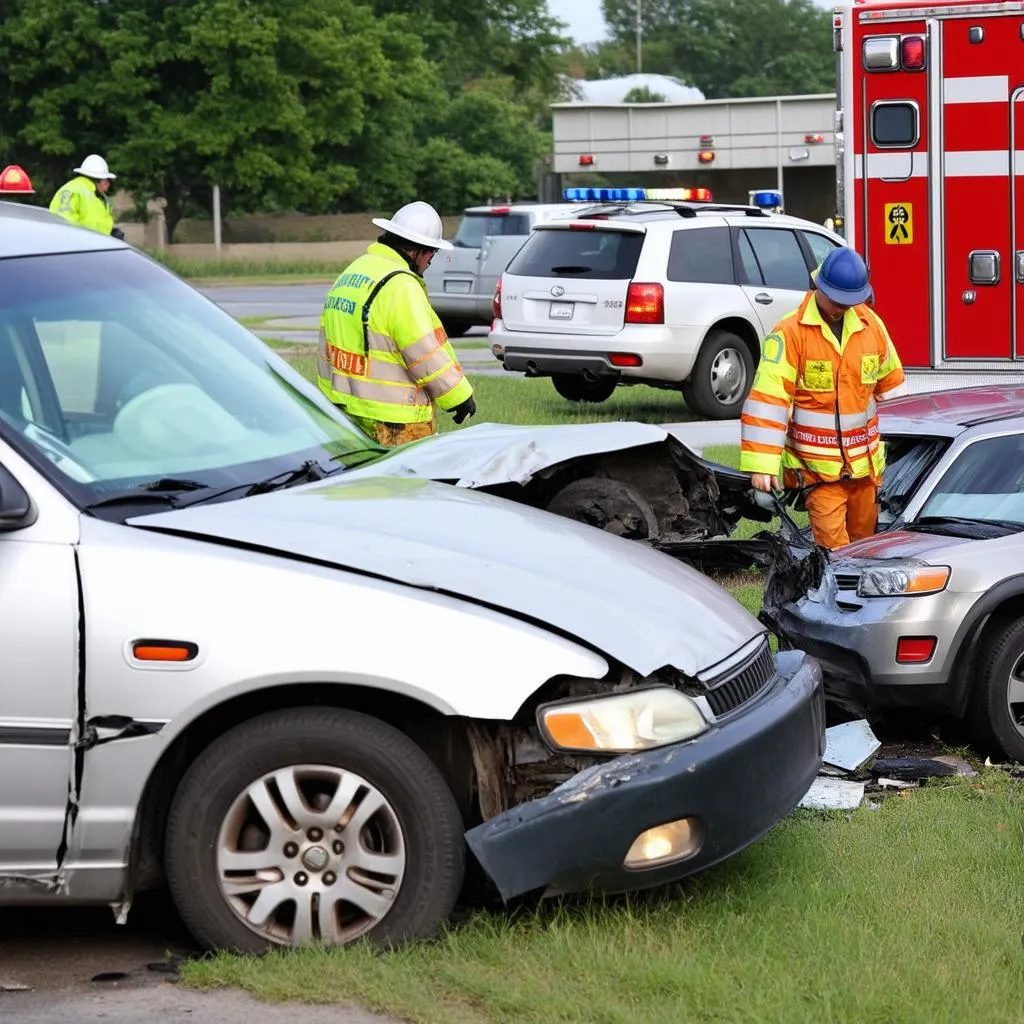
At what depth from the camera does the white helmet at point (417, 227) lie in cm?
817

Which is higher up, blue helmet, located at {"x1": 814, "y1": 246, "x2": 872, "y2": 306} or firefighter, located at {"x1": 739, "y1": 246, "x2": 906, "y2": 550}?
blue helmet, located at {"x1": 814, "y1": 246, "x2": 872, "y2": 306}

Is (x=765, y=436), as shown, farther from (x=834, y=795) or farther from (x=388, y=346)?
(x=834, y=795)

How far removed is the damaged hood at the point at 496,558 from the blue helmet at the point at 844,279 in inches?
120

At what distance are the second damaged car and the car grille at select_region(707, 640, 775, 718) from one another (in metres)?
0.01

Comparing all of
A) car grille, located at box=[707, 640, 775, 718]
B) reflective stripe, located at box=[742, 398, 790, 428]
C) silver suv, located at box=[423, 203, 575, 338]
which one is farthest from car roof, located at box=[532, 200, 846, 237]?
car grille, located at box=[707, 640, 775, 718]

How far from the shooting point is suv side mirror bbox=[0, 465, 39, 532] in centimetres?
420

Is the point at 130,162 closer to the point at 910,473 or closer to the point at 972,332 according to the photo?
the point at 972,332

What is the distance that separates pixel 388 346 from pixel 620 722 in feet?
13.6

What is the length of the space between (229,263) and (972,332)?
1493 inches

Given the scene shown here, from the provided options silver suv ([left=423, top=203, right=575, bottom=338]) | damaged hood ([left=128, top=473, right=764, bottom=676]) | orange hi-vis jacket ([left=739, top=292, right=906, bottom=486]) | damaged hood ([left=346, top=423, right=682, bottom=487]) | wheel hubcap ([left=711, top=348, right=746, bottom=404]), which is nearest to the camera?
damaged hood ([left=128, top=473, right=764, bottom=676])

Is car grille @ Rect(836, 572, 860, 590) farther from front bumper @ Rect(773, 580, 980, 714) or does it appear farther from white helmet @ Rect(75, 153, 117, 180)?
white helmet @ Rect(75, 153, 117, 180)

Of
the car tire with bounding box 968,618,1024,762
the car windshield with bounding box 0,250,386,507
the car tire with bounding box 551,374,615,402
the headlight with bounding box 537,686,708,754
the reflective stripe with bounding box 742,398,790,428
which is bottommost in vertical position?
the car tire with bounding box 968,618,1024,762

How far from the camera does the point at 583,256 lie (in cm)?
1520

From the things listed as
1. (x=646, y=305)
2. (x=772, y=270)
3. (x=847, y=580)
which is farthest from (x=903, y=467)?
(x=772, y=270)
